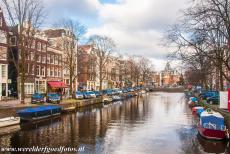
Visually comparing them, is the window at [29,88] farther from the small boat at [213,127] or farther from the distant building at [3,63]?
the small boat at [213,127]

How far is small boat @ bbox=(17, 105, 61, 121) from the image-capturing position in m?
35.8

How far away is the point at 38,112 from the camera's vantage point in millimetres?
38250

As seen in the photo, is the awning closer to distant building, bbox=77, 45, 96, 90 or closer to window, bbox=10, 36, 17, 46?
Result: distant building, bbox=77, 45, 96, 90

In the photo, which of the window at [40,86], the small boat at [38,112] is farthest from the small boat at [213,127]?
the window at [40,86]

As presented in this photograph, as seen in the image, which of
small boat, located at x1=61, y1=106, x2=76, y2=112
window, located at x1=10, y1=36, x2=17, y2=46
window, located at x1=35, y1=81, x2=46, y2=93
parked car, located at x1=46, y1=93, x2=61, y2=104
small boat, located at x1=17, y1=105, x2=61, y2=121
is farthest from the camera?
window, located at x1=35, y1=81, x2=46, y2=93

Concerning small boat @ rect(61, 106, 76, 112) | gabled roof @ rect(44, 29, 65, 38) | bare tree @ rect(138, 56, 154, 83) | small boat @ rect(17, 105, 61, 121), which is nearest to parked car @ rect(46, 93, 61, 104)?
small boat @ rect(61, 106, 76, 112)

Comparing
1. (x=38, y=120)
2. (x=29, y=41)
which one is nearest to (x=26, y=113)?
(x=38, y=120)

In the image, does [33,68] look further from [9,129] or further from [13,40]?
[9,129]

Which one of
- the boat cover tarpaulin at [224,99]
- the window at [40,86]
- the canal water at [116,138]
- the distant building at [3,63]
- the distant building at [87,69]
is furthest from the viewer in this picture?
the distant building at [87,69]

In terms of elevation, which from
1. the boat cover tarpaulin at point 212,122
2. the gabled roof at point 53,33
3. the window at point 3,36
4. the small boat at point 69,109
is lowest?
the small boat at point 69,109

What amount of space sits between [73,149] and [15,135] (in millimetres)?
7690

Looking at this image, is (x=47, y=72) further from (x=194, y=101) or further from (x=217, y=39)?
(x=217, y=39)

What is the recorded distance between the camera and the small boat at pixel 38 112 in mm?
35812

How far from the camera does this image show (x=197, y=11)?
27250 millimetres
